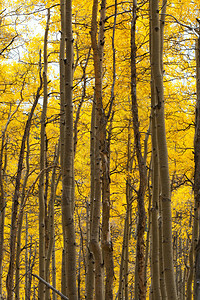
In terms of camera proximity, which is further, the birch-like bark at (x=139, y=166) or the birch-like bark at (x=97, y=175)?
the birch-like bark at (x=139, y=166)

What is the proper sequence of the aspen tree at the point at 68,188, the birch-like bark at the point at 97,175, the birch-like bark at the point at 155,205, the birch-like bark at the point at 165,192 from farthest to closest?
1. the birch-like bark at the point at 155,205
2. the birch-like bark at the point at 97,175
3. the aspen tree at the point at 68,188
4. the birch-like bark at the point at 165,192

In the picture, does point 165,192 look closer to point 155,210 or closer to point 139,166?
point 139,166

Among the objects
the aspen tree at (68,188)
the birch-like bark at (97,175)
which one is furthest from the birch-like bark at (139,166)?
the aspen tree at (68,188)

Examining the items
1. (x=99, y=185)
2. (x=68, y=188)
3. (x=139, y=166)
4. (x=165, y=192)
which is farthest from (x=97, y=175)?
(x=165, y=192)

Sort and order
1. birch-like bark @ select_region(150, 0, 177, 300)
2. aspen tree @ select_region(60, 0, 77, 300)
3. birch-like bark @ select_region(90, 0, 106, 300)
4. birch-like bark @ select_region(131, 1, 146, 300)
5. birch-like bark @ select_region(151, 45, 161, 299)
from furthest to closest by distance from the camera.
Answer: birch-like bark @ select_region(151, 45, 161, 299), birch-like bark @ select_region(131, 1, 146, 300), birch-like bark @ select_region(90, 0, 106, 300), aspen tree @ select_region(60, 0, 77, 300), birch-like bark @ select_region(150, 0, 177, 300)

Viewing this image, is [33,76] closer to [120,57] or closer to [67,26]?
[120,57]

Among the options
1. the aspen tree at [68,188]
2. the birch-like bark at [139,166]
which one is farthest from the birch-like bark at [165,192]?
the birch-like bark at [139,166]

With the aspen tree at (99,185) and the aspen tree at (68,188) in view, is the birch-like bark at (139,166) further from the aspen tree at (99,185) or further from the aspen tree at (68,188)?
the aspen tree at (68,188)

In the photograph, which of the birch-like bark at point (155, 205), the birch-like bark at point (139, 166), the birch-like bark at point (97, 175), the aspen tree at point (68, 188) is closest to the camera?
the aspen tree at point (68, 188)

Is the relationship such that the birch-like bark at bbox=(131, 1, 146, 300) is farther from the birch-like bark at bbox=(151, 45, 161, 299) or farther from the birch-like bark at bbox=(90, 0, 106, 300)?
the birch-like bark at bbox=(90, 0, 106, 300)

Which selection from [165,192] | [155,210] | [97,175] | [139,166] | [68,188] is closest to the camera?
[165,192]

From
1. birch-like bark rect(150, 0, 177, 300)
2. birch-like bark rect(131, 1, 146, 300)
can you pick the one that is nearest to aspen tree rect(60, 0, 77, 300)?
birch-like bark rect(150, 0, 177, 300)

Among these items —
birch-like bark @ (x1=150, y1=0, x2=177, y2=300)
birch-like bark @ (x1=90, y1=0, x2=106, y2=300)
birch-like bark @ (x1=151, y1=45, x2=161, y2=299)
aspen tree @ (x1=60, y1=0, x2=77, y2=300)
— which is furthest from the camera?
birch-like bark @ (x1=151, y1=45, x2=161, y2=299)

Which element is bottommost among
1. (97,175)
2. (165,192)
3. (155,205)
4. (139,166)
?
(165,192)
